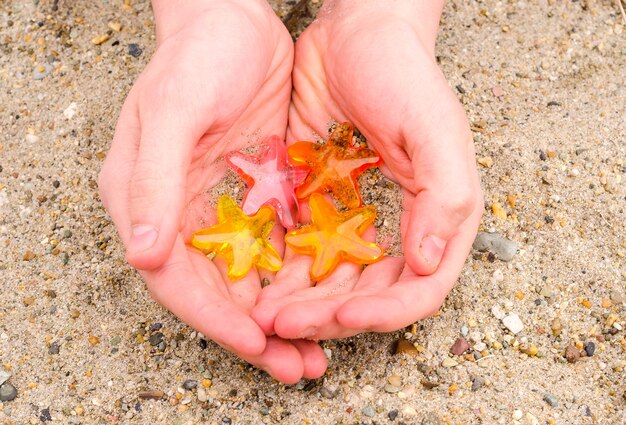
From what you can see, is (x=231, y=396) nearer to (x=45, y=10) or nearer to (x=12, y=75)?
(x=12, y=75)

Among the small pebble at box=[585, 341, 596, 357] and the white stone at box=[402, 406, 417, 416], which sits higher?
the white stone at box=[402, 406, 417, 416]

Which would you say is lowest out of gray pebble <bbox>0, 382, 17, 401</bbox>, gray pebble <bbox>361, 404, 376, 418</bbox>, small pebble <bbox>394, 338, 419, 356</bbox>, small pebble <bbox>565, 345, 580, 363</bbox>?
small pebble <bbox>565, 345, 580, 363</bbox>

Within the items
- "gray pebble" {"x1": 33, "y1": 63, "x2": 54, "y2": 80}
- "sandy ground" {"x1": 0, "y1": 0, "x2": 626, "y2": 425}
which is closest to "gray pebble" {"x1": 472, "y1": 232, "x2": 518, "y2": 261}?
"sandy ground" {"x1": 0, "y1": 0, "x2": 626, "y2": 425}

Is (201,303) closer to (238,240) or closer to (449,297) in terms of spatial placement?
(238,240)

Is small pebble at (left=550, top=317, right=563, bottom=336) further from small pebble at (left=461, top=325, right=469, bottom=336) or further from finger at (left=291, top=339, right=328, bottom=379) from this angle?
finger at (left=291, top=339, right=328, bottom=379)

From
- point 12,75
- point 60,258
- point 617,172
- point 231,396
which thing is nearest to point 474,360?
point 231,396

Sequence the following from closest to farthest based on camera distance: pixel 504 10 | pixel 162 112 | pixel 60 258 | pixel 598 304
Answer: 1. pixel 162 112
2. pixel 598 304
3. pixel 60 258
4. pixel 504 10

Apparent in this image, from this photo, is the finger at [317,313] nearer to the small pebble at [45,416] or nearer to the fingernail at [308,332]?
the fingernail at [308,332]
